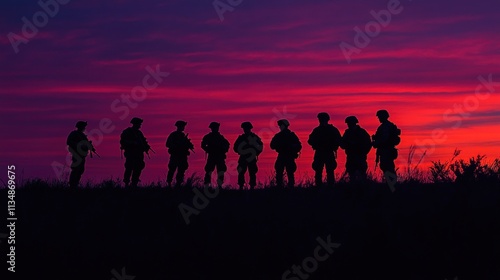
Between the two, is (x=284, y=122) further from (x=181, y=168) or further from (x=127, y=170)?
(x=127, y=170)

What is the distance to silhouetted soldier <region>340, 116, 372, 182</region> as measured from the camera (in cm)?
2505

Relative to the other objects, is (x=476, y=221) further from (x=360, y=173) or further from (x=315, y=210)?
(x=360, y=173)

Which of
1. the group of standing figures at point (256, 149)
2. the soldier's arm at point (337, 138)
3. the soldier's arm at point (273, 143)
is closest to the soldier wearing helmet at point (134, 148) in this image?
the group of standing figures at point (256, 149)

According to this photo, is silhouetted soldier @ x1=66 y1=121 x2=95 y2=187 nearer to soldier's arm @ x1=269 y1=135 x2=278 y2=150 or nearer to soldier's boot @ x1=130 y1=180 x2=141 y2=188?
soldier's boot @ x1=130 y1=180 x2=141 y2=188

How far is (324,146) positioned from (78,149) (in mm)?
6721

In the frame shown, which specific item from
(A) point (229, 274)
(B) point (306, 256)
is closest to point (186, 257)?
(A) point (229, 274)

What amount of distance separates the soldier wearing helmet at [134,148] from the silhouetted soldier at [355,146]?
5909 millimetres

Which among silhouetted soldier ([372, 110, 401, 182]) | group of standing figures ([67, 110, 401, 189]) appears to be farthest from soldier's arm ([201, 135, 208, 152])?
silhouetted soldier ([372, 110, 401, 182])

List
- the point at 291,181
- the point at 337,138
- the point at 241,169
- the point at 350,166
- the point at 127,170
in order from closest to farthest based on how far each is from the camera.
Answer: the point at 350,166 < the point at 337,138 < the point at 291,181 < the point at 127,170 < the point at 241,169

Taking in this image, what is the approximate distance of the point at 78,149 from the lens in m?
26.6

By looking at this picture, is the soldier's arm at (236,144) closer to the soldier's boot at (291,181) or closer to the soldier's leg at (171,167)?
the soldier's leg at (171,167)

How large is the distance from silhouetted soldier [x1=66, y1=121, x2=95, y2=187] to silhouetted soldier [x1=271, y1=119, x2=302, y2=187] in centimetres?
510

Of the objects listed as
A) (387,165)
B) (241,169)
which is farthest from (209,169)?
(387,165)

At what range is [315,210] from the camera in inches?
718
